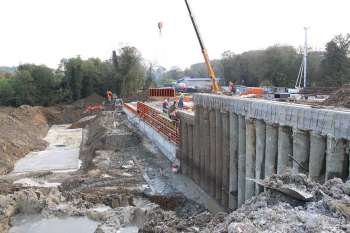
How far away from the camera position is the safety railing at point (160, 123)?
2075 centimetres

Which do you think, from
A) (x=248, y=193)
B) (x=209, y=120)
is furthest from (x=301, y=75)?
(x=248, y=193)

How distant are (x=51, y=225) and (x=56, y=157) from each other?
12.5m

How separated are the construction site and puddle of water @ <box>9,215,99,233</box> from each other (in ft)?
0.12

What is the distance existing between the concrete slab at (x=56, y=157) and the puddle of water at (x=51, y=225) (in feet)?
25.9

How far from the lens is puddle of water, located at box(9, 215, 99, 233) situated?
13.5 meters

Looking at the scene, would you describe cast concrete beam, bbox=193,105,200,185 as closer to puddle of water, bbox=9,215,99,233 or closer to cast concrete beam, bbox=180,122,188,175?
cast concrete beam, bbox=180,122,188,175

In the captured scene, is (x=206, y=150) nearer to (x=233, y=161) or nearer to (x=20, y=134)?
(x=233, y=161)

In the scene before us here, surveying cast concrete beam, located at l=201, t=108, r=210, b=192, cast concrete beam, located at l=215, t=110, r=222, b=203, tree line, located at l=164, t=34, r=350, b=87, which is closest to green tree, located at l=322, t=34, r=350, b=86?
tree line, located at l=164, t=34, r=350, b=87

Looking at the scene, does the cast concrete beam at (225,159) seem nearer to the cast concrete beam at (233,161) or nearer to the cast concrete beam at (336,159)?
the cast concrete beam at (233,161)

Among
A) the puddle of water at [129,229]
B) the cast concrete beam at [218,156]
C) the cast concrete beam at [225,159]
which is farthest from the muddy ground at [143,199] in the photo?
the cast concrete beam at [225,159]

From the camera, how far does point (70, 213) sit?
1448 centimetres

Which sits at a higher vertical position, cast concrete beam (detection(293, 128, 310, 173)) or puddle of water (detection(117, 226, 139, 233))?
cast concrete beam (detection(293, 128, 310, 173))

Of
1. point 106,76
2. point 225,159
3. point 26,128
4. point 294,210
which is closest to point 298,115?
point 294,210

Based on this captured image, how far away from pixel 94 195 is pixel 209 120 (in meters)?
5.55
